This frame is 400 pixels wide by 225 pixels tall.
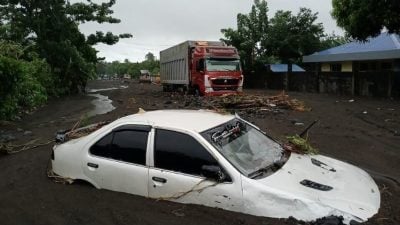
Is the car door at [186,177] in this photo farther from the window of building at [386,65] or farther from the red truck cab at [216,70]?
the window of building at [386,65]

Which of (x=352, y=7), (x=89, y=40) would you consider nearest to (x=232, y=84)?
(x=352, y=7)

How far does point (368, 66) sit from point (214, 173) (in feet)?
101

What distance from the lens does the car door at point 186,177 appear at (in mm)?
4977

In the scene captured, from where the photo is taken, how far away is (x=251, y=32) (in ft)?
164

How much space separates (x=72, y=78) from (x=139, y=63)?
118 meters

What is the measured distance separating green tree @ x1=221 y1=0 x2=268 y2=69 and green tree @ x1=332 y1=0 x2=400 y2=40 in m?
26.9

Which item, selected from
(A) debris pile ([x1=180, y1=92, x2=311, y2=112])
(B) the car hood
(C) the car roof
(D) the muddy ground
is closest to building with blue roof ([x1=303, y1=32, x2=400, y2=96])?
(A) debris pile ([x1=180, y1=92, x2=311, y2=112])

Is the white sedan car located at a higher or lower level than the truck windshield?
lower

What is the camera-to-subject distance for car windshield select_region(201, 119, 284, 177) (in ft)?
17.3

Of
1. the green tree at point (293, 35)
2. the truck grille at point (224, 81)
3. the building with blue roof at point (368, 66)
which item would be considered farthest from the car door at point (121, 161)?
the green tree at point (293, 35)

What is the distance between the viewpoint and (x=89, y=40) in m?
40.3

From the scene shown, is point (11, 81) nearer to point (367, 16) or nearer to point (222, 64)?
point (367, 16)

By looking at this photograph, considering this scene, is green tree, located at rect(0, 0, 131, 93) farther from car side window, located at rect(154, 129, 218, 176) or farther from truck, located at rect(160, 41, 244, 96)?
car side window, located at rect(154, 129, 218, 176)

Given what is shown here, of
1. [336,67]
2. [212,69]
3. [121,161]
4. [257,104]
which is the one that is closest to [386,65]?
[336,67]
